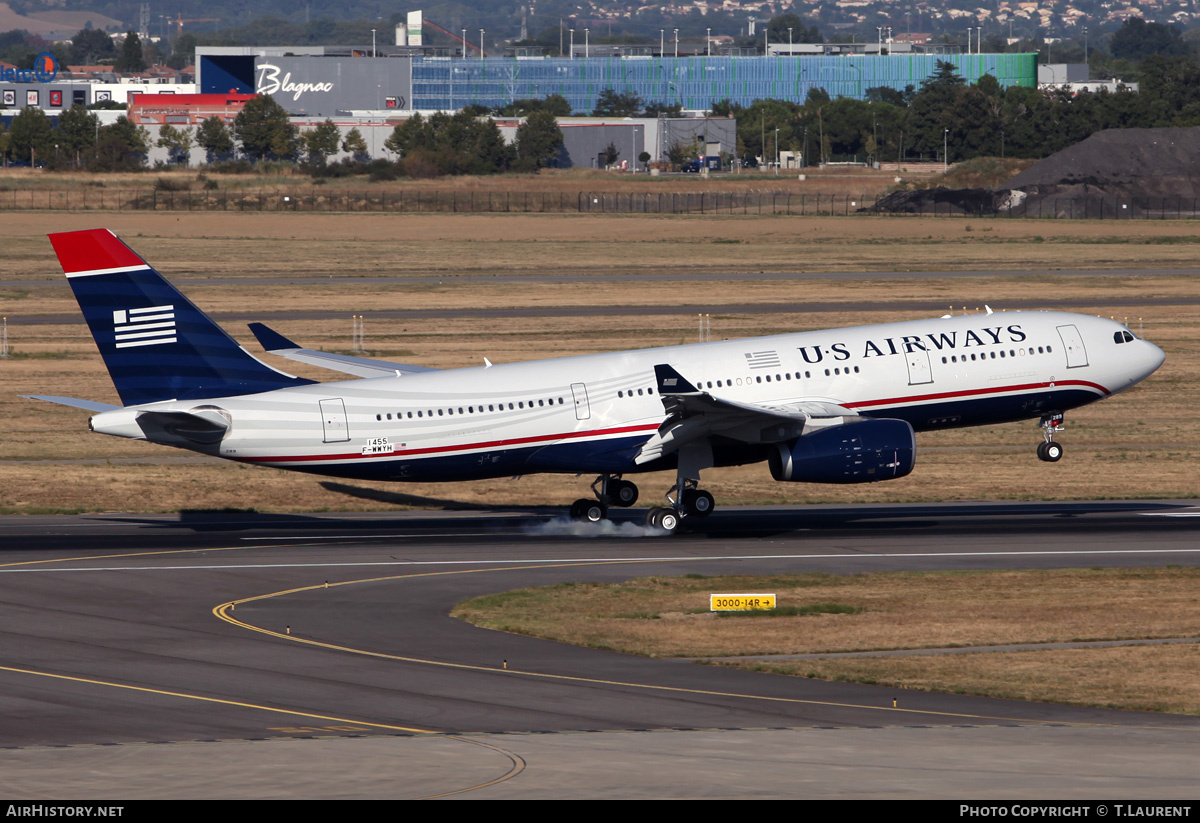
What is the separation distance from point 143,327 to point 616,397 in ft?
43.5

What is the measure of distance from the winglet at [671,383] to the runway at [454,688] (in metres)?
4.34

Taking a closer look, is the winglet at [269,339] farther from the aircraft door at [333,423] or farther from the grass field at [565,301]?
the aircraft door at [333,423]

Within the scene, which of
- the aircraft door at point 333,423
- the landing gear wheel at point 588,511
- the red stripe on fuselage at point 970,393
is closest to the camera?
the aircraft door at point 333,423

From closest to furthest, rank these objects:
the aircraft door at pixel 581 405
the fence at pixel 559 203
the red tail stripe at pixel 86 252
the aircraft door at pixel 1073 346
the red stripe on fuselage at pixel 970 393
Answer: the red tail stripe at pixel 86 252 < the aircraft door at pixel 581 405 < the red stripe on fuselage at pixel 970 393 < the aircraft door at pixel 1073 346 < the fence at pixel 559 203

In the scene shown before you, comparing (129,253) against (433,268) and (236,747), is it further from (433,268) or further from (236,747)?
(433,268)

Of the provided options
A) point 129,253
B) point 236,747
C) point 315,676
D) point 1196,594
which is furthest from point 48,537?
point 1196,594

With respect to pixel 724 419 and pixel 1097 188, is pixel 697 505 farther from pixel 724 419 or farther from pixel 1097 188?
pixel 1097 188

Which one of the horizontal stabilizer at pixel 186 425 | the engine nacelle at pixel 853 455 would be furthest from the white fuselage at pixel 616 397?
the engine nacelle at pixel 853 455

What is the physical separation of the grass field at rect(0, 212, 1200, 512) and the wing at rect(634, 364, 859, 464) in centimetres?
732

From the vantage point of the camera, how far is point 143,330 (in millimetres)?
41562

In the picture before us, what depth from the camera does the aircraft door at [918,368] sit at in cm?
4509

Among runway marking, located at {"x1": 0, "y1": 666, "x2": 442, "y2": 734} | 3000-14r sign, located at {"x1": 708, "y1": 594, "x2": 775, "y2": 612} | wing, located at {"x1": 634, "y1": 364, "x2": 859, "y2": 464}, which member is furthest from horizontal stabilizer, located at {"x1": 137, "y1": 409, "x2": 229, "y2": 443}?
3000-14r sign, located at {"x1": 708, "y1": 594, "x2": 775, "y2": 612}

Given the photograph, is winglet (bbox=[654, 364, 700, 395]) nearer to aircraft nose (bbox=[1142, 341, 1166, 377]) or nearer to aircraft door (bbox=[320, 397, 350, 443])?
aircraft door (bbox=[320, 397, 350, 443])

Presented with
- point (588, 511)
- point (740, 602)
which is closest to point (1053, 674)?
point (740, 602)
